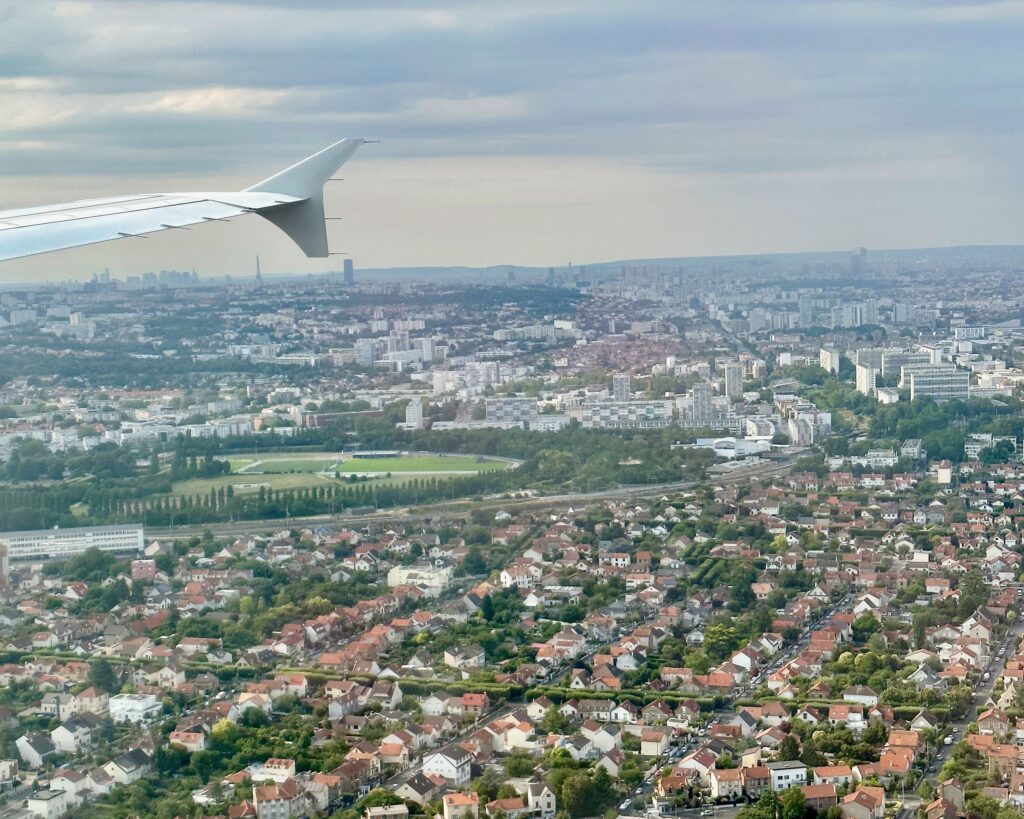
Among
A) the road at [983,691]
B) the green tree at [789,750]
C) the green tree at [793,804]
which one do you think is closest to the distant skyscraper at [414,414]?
the road at [983,691]

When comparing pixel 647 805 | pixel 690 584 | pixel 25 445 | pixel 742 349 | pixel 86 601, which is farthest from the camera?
pixel 742 349

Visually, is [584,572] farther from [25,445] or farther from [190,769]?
[25,445]

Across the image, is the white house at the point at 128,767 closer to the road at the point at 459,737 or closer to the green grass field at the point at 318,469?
the road at the point at 459,737

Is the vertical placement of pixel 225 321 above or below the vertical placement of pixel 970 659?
above

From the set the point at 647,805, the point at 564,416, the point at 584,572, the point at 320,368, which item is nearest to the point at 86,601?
the point at 584,572

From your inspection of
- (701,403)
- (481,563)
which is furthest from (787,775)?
(701,403)

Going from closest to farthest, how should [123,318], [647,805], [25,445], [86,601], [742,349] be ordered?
[647,805], [86,601], [25,445], [123,318], [742,349]

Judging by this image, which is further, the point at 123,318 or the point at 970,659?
the point at 123,318

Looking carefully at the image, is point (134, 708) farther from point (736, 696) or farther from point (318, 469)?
point (318, 469)
